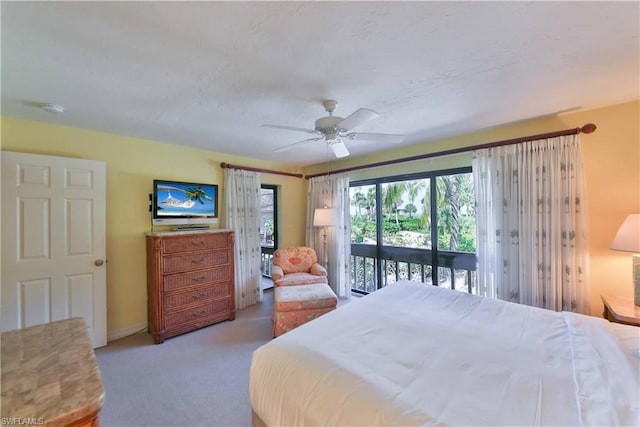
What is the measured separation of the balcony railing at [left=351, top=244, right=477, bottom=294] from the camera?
3.36 meters

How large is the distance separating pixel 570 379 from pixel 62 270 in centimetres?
409

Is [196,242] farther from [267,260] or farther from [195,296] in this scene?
[267,260]

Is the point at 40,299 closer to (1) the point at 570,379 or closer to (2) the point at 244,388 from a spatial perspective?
(2) the point at 244,388

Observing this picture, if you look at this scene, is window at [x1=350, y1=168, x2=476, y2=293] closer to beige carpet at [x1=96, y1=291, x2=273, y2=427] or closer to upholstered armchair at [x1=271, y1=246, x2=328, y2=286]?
upholstered armchair at [x1=271, y1=246, x2=328, y2=286]

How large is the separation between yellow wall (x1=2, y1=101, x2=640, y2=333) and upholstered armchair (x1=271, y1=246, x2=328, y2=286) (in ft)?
4.72

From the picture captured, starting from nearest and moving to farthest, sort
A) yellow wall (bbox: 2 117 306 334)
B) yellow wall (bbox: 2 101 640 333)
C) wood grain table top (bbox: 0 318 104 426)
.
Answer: wood grain table top (bbox: 0 318 104 426), yellow wall (bbox: 2 101 640 333), yellow wall (bbox: 2 117 306 334)

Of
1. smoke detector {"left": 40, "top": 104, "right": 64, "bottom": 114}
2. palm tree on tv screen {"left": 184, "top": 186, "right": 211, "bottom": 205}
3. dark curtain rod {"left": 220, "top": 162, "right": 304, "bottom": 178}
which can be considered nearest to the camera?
smoke detector {"left": 40, "top": 104, "right": 64, "bottom": 114}

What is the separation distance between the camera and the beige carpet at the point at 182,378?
1.83m

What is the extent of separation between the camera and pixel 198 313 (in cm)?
318

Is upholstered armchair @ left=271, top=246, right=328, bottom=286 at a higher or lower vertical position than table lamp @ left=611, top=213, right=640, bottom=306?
lower

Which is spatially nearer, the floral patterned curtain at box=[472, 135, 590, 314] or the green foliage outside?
the floral patterned curtain at box=[472, 135, 590, 314]

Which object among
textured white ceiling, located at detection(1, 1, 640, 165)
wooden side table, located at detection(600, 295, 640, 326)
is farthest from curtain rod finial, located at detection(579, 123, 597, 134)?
wooden side table, located at detection(600, 295, 640, 326)

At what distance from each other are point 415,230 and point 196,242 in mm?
3096

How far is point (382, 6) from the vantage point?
3.94ft
